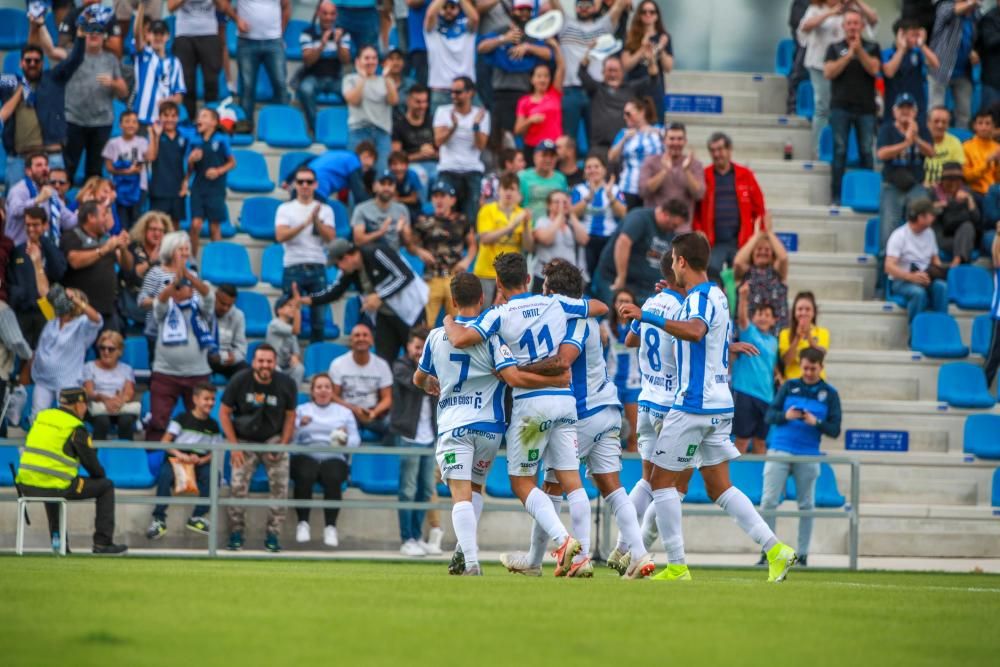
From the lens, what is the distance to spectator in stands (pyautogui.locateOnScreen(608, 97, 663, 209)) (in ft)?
56.3

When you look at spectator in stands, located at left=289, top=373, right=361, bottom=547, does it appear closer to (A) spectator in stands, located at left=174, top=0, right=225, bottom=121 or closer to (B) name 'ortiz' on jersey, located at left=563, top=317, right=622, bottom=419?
(B) name 'ortiz' on jersey, located at left=563, top=317, right=622, bottom=419

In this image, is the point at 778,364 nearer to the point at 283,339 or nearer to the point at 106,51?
the point at 283,339

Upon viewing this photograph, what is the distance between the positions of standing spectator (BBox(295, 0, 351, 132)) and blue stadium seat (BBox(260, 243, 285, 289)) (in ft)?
7.86

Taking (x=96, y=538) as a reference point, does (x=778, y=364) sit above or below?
above

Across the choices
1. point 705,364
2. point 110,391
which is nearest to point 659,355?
point 705,364

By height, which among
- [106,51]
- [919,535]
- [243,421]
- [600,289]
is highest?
[106,51]

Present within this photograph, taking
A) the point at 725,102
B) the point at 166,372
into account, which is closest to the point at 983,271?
the point at 725,102

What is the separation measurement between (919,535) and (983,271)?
3.97 meters

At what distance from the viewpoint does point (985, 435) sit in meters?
16.9

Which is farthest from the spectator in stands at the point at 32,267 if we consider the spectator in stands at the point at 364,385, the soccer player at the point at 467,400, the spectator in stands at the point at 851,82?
the spectator in stands at the point at 851,82

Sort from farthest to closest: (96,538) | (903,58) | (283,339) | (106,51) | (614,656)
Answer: (903,58) < (106,51) < (283,339) < (96,538) < (614,656)

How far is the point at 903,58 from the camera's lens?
63.0ft

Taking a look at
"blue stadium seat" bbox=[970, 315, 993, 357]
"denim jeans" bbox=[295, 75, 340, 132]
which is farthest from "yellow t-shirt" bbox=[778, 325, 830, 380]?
"denim jeans" bbox=[295, 75, 340, 132]

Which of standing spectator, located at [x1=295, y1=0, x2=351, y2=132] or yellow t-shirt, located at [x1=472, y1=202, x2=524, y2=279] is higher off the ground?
standing spectator, located at [x1=295, y1=0, x2=351, y2=132]
